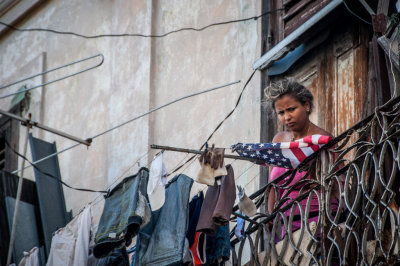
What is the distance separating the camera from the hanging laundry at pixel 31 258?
1000 centimetres

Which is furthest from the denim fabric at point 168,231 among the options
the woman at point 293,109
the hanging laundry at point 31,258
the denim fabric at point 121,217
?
the hanging laundry at point 31,258

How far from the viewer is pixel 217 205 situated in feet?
25.4

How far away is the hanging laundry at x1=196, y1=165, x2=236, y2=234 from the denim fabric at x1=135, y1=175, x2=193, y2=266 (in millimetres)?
318

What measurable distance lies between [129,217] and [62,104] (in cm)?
424

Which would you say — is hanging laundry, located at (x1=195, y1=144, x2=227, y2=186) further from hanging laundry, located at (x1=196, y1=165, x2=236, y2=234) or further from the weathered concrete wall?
the weathered concrete wall

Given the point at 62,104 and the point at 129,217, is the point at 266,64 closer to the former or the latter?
the point at 129,217

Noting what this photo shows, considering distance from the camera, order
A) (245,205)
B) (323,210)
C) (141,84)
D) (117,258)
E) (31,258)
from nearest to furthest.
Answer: (323,210), (245,205), (117,258), (31,258), (141,84)

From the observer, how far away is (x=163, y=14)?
11227 millimetres

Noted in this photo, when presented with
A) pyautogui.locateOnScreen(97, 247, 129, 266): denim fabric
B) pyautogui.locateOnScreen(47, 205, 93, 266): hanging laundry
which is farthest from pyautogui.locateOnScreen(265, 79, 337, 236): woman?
pyautogui.locateOnScreen(47, 205, 93, 266): hanging laundry

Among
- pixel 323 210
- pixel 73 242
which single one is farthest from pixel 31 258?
pixel 323 210

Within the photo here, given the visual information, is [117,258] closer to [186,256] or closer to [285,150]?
[186,256]

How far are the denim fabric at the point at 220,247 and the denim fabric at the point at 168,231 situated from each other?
0.84ft

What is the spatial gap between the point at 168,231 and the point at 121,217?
44cm

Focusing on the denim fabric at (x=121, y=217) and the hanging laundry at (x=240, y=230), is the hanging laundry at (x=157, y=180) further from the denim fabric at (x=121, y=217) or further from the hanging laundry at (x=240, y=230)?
the hanging laundry at (x=240, y=230)
